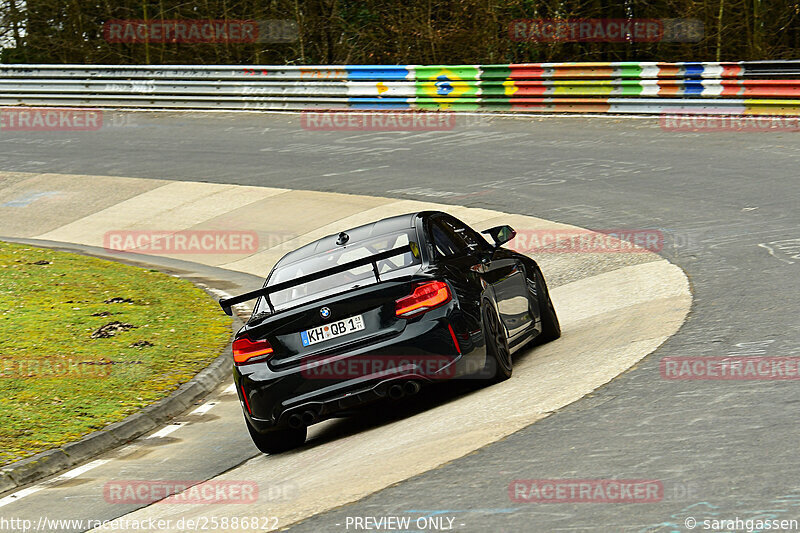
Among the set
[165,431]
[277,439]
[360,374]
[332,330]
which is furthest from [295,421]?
[165,431]

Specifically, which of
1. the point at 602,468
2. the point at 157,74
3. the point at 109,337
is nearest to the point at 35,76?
the point at 157,74

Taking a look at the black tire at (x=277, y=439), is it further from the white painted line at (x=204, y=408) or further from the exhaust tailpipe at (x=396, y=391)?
Answer: the white painted line at (x=204, y=408)

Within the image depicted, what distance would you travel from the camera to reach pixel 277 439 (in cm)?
776

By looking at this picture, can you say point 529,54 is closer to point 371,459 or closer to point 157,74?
point 157,74

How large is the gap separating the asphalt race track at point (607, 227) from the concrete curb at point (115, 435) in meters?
0.96

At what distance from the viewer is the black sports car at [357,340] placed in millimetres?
7348

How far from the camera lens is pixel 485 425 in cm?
680

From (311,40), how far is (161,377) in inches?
999

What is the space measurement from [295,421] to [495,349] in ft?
4.89

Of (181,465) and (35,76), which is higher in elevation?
(35,76)

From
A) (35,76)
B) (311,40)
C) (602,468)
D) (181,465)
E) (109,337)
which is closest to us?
(602,468)

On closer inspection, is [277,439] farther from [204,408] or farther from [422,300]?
[204,408]

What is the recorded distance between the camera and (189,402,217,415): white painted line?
9385 mm

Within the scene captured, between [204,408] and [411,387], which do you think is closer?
[411,387]
